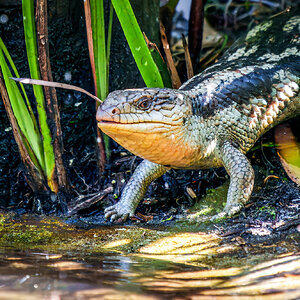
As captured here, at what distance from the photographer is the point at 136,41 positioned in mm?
3346

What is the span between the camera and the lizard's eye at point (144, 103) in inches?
121

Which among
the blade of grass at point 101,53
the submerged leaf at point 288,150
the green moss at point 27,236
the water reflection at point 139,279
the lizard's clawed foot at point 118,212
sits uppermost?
the blade of grass at point 101,53

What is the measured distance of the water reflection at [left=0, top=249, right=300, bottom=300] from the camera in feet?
5.49

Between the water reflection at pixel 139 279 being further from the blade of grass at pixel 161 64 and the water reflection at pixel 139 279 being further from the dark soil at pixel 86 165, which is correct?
the blade of grass at pixel 161 64

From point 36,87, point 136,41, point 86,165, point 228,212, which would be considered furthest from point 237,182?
point 36,87

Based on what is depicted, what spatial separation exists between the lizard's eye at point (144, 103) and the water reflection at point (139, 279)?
119 centimetres

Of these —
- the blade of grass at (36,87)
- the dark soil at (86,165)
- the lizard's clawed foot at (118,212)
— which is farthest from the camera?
the dark soil at (86,165)

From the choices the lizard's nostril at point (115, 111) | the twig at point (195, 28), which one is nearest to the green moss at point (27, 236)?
the lizard's nostril at point (115, 111)

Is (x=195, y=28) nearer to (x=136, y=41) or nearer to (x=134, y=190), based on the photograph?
(x=136, y=41)

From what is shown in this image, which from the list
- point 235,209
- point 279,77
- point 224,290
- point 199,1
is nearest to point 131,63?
point 199,1

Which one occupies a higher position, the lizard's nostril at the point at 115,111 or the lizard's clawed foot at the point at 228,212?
the lizard's nostril at the point at 115,111

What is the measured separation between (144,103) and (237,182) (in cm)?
90

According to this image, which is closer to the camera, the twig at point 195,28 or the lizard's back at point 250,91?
Answer: the lizard's back at point 250,91

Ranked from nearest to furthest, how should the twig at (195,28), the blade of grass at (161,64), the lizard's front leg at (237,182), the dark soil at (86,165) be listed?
the lizard's front leg at (237,182)
the dark soil at (86,165)
the blade of grass at (161,64)
the twig at (195,28)
